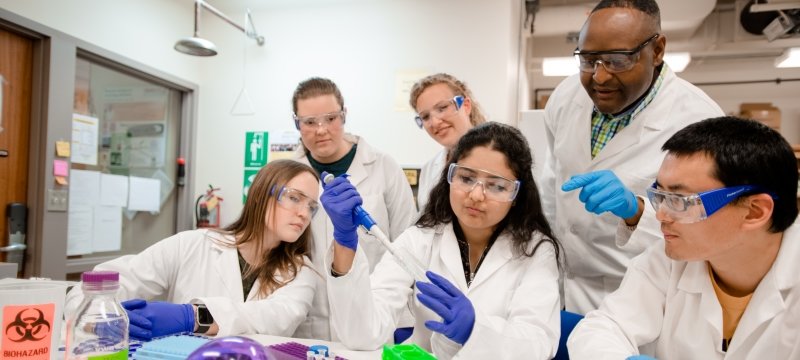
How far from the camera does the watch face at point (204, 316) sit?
1387 mm

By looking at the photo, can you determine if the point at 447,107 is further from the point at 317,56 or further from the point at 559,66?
the point at 559,66

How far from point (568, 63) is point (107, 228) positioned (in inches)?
195

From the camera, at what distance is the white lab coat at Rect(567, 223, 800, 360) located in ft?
3.57

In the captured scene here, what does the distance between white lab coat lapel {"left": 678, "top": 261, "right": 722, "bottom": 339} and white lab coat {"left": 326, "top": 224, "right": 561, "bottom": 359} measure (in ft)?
1.05

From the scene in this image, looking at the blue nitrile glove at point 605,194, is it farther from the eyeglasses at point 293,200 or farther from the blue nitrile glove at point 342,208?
the eyeglasses at point 293,200

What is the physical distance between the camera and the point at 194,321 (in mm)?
1363

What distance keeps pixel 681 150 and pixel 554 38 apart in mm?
5610

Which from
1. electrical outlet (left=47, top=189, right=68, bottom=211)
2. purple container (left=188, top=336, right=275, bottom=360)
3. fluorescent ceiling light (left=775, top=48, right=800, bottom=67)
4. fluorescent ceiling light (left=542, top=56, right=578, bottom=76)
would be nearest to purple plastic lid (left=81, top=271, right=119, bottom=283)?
purple container (left=188, top=336, right=275, bottom=360)

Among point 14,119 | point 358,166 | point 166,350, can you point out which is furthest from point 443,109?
point 14,119

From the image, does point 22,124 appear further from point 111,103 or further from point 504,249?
point 504,249

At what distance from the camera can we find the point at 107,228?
362 cm

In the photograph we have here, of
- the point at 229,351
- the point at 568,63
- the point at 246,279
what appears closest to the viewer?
the point at 229,351

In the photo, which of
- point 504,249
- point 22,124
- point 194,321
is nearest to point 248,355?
point 194,321

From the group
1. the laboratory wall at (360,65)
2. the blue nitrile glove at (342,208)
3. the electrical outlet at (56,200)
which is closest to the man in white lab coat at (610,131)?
Result: the blue nitrile glove at (342,208)
